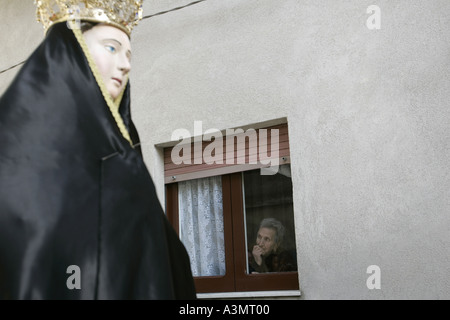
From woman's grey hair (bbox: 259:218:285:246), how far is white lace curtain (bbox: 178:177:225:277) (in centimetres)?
50

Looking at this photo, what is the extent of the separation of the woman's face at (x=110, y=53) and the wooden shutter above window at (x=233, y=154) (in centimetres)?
290

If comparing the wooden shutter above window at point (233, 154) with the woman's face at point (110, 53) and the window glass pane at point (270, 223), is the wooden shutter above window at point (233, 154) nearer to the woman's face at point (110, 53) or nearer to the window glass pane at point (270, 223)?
the window glass pane at point (270, 223)

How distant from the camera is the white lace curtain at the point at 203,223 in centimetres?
550

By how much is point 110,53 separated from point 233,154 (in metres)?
3.15

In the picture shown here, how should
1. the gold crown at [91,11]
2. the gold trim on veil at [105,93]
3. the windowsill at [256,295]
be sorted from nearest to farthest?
the gold trim on veil at [105,93], the gold crown at [91,11], the windowsill at [256,295]

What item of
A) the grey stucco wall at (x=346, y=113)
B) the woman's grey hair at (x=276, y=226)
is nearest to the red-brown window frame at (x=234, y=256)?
the woman's grey hair at (x=276, y=226)

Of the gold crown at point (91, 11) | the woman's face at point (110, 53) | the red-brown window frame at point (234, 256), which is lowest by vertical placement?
the red-brown window frame at point (234, 256)

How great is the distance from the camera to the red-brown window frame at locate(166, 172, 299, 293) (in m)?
5.08

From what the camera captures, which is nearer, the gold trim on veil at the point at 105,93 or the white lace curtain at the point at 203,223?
the gold trim on veil at the point at 105,93

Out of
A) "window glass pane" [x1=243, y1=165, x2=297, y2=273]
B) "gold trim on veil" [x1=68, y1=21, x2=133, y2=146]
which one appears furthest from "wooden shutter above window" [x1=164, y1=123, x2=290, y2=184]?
"gold trim on veil" [x1=68, y1=21, x2=133, y2=146]

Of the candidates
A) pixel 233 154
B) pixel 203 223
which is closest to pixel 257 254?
pixel 203 223

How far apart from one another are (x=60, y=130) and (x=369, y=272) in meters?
2.92

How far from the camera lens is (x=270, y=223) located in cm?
516

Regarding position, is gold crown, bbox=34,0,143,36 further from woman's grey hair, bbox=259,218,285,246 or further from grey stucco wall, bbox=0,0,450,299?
woman's grey hair, bbox=259,218,285,246
